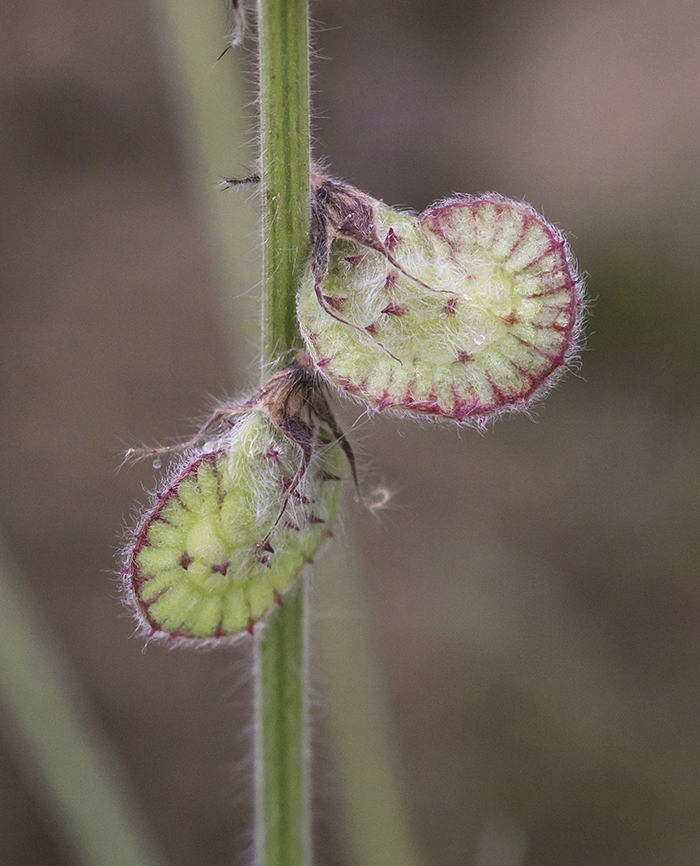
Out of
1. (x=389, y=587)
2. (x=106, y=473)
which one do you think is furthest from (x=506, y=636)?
(x=106, y=473)

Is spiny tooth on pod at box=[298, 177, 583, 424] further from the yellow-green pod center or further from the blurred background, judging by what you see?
the blurred background

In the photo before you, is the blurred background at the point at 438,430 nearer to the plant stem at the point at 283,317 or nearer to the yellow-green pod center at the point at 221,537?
the plant stem at the point at 283,317

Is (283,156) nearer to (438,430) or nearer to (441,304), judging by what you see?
(441,304)

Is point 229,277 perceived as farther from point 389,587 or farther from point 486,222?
point 389,587

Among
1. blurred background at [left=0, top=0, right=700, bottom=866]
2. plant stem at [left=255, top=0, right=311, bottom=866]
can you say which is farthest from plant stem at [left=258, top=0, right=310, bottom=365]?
blurred background at [left=0, top=0, right=700, bottom=866]

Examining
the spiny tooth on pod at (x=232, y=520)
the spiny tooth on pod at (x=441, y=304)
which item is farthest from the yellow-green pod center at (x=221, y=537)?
the spiny tooth on pod at (x=441, y=304)

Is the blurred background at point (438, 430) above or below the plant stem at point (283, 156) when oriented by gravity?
below
